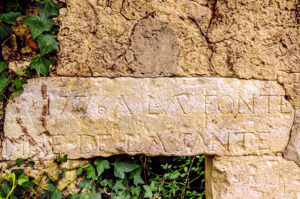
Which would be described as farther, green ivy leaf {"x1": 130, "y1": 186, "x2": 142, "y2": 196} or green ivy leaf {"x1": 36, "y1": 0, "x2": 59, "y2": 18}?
green ivy leaf {"x1": 130, "y1": 186, "x2": 142, "y2": 196}

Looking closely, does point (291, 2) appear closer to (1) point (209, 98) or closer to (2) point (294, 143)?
(1) point (209, 98)

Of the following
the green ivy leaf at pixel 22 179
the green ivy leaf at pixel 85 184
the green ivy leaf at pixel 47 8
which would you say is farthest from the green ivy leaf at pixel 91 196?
the green ivy leaf at pixel 47 8

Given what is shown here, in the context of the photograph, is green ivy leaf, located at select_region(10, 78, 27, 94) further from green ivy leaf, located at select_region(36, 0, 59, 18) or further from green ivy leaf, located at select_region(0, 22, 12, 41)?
green ivy leaf, located at select_region(36, 0, 59, 18)

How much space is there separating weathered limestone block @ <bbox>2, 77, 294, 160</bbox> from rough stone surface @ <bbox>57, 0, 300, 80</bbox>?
0.27 feet

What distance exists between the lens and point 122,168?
1.59 m

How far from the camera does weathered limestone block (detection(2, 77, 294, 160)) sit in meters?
1.46

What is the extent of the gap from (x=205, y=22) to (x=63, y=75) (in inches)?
40.1

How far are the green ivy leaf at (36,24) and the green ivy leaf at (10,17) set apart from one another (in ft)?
0.22

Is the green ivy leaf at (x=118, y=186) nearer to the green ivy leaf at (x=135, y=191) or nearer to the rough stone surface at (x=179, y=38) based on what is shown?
the green ivy leaf at (x=135, y=191)

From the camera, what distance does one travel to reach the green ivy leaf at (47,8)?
139 centimetres

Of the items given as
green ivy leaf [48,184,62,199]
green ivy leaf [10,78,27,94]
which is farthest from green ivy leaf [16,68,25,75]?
green ivy leaf [48,184,62,199]

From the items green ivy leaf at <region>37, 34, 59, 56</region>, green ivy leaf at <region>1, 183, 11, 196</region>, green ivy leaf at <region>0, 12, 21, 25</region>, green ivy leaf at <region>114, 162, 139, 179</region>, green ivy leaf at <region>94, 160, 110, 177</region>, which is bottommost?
green ivy leaf at <region>1, 183, 11, 196</region>

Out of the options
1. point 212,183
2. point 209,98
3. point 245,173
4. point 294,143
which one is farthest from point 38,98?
point 294,143

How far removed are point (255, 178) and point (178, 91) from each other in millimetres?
826
